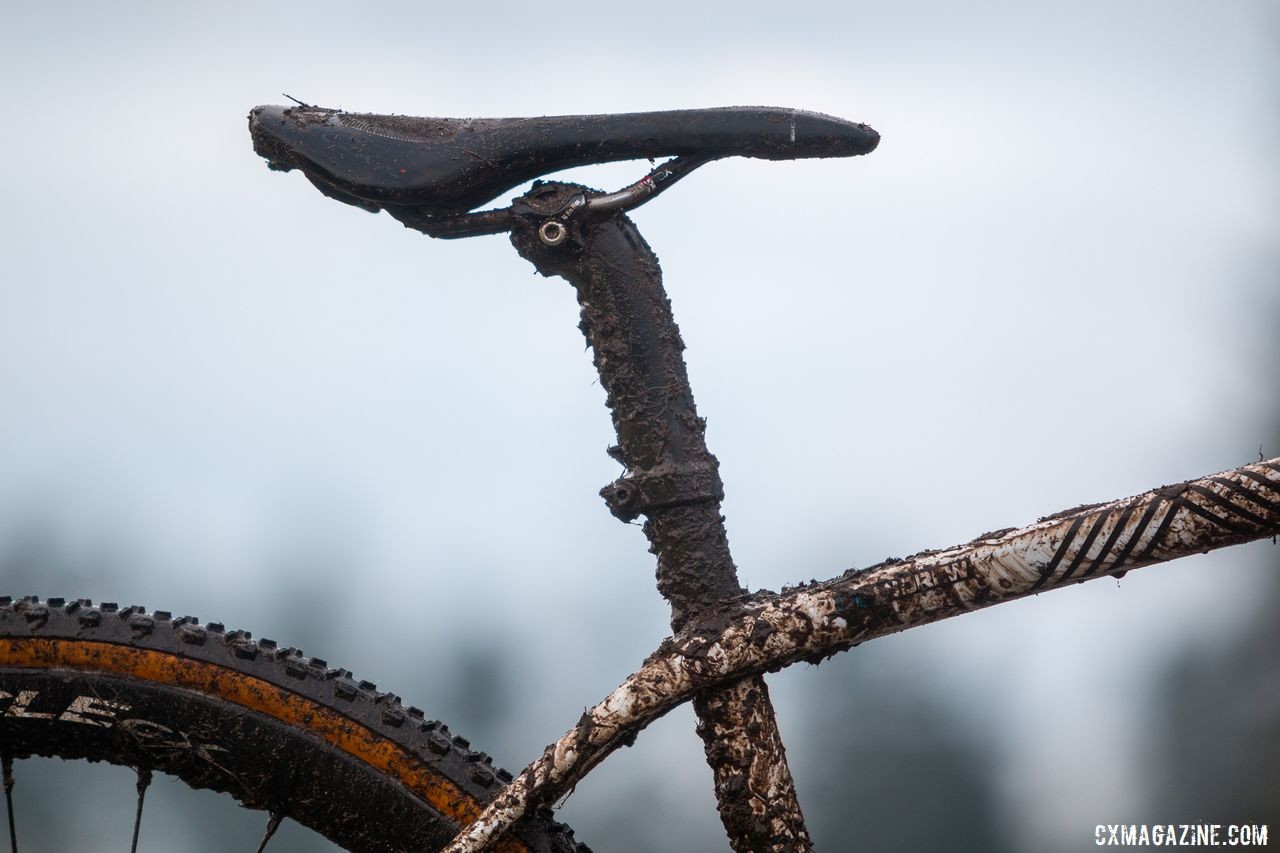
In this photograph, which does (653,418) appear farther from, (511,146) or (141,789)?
(141,789)

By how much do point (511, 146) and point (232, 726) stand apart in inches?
21.6

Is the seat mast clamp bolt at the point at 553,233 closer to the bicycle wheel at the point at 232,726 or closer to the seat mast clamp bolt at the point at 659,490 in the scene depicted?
the seat mast clamp bolt at the point at 659,490

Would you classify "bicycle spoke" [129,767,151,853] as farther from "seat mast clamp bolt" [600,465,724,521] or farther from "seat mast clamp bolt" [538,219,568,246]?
"seat mast clamp bolt" [538,219,568,246]

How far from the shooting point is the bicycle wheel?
93 cm

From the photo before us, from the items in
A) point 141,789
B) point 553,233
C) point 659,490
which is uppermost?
point 553,233

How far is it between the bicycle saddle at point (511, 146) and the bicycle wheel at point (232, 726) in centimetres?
41

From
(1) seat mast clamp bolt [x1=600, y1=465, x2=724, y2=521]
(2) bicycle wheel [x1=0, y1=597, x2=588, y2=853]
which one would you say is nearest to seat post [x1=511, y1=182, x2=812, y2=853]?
(1) seat mast clamp bolt [x1=600, y1=465, x2=724, y2=521]

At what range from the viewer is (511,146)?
3.15 feet

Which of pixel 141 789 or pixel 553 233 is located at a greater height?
pixel 553 233

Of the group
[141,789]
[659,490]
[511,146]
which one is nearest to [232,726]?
[141,789]

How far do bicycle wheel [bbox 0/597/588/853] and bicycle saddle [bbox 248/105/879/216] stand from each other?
1.35 feet

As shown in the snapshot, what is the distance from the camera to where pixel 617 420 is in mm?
967

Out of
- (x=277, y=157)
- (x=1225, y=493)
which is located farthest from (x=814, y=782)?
(x=277, y=157)

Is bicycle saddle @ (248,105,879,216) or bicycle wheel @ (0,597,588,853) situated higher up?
bicycle saddle @ (248,105,879,216)
